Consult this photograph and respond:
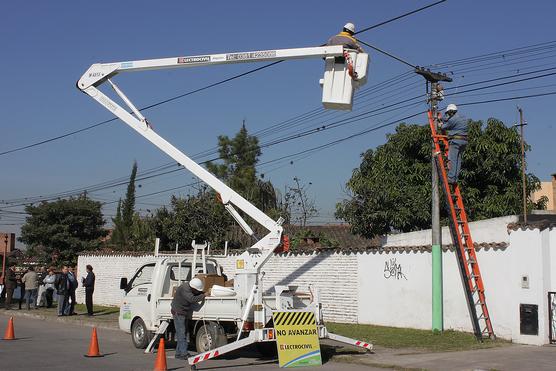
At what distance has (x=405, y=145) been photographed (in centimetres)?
2356

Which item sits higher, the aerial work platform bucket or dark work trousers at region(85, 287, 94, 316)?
the aerial work platform bucket

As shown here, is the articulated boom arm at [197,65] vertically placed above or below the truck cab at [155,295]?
above

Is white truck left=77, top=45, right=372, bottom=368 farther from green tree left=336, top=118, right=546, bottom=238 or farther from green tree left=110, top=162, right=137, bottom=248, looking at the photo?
green tree left=110, top=162, right=137, bottom=248

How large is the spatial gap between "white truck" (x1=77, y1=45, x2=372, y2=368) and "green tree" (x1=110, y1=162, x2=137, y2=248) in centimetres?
2762

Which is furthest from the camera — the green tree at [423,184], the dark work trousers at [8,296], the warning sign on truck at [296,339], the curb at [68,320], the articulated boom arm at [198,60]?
the dark work trousers at [8,296]

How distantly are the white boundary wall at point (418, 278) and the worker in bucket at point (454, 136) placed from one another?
1.49 metres

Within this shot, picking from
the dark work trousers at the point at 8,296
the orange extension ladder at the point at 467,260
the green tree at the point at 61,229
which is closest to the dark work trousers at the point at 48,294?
the dark work trousers at the point at 8,296

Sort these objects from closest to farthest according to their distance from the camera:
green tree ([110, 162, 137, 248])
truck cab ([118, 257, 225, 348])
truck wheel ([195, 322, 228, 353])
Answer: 1. truck wheel ([195, 322, 228, 353])
2. truck cab ([118, 257, 225, 348])
3. green tree ([110, 162, 137, 248])

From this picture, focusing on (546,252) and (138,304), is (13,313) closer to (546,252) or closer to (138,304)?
(138,304)

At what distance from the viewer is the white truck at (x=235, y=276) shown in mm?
12766

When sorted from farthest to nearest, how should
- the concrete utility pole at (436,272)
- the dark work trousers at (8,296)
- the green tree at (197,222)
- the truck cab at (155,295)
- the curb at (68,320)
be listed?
1. the green tree at (197,222)
2. the dark work trousers at (8,296)
3. the curb at (68,320)
4. the concrete utility pole at (436,272)
5. the truck cab at (155,295)

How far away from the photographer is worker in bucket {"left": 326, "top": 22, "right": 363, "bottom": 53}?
536 inches

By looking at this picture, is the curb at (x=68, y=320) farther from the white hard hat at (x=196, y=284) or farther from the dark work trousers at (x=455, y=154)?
the dark work trousers at (x=455, y=154)

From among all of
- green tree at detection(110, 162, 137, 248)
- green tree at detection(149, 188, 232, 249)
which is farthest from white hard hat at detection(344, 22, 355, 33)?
green tree at detection(110, 162, 137, 248)
